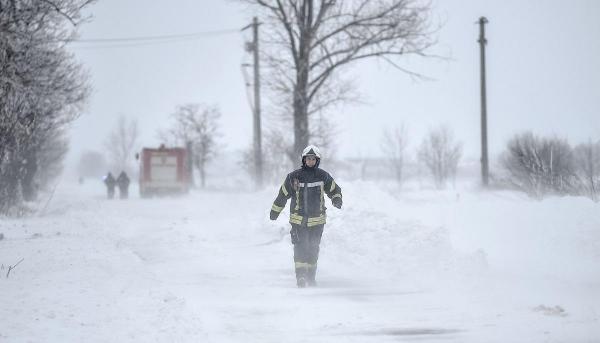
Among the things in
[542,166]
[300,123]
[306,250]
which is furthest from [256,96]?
[306,250]

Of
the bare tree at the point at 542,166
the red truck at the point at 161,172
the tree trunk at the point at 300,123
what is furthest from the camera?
the red truck at the point at 161,172

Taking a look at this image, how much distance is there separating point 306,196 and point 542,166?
10520 mm

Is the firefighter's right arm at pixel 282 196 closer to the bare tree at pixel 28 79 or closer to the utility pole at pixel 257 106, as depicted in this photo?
the bare tree at pixel 28 79

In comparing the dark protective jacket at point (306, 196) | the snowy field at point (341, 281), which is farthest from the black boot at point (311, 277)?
the dark protective jacket at point (306, 196)

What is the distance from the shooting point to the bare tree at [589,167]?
1421 cm

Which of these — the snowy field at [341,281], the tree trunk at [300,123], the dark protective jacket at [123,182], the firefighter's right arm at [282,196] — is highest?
the tree trunk at [300,123]

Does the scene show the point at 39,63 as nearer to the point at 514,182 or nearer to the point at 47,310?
the point at 47,310

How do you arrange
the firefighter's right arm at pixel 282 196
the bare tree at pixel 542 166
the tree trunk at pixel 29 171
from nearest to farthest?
1. the firefighter's right arm at pixel 282 196
2. the bare tree at pixel 542 166
3. the tree trunk at pixel 29 171

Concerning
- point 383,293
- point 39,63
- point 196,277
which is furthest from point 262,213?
point 383,293

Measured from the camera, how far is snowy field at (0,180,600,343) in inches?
228

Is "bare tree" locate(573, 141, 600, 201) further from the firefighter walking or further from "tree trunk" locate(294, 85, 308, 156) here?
"tree trunk" locate(294, 85, 308, 156)

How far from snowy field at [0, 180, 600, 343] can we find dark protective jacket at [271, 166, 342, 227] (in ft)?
3.16

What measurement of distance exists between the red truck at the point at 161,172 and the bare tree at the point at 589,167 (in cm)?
2514

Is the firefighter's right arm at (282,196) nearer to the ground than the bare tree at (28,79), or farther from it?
nearer to the ground
